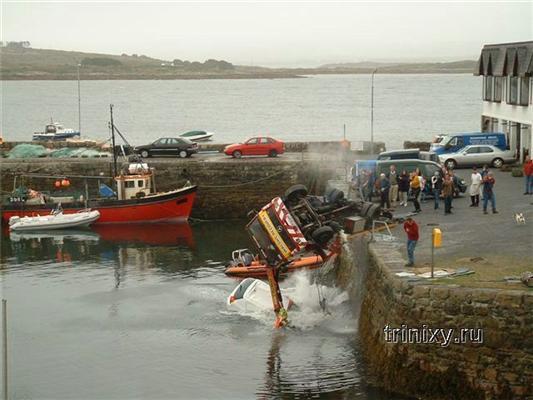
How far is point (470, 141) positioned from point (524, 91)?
11.9 feet

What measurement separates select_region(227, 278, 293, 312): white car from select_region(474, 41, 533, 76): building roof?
57.8 ft

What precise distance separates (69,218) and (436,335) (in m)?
28.6

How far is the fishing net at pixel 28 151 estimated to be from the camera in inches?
2080

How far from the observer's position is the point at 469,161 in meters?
41.3

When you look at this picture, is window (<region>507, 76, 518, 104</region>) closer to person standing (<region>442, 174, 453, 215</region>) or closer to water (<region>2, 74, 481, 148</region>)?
person standing (<region>442, 174, 453, 215</region>)

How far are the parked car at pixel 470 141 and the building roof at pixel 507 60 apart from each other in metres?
2.94

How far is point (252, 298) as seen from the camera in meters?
28.4

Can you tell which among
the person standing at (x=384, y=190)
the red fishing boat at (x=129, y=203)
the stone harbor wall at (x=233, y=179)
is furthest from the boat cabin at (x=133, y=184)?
the person standing at (x=384, y=190)

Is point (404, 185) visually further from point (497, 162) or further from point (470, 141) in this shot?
point (470, 141)

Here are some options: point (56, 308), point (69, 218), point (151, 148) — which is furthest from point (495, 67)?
point (56, 308)

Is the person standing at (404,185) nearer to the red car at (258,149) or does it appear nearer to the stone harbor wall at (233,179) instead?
the stone harbor wall at (233,179)

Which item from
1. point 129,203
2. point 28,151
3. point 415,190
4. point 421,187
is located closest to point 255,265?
point 415,190

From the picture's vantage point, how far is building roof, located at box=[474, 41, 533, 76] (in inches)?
1617

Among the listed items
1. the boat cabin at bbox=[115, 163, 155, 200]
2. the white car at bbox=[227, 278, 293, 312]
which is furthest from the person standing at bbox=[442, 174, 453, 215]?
the boat cabin at bbox=[115, 163, 155, 200]
